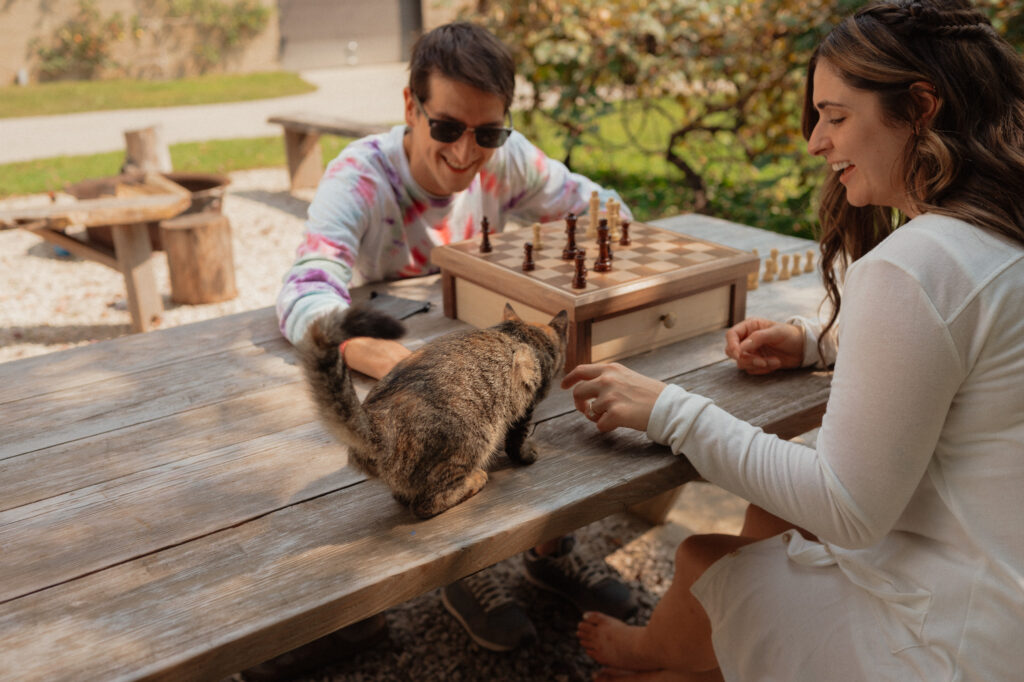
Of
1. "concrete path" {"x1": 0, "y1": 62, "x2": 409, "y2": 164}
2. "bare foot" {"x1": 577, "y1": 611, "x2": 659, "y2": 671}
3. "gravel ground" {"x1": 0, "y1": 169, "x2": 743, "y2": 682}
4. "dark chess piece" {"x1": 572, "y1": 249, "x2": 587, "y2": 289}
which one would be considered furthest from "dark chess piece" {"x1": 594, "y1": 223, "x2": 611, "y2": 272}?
"concrete path" {"x1": 0, "y1": 62, "x2": 409, "y2": 164}

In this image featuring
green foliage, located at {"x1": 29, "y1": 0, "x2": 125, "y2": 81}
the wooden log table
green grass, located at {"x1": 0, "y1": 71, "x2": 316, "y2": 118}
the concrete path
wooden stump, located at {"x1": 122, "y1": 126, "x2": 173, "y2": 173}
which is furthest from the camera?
green foliage, located at {"x1": 29, "y1": 0, "x2": 125, "y2": 81}

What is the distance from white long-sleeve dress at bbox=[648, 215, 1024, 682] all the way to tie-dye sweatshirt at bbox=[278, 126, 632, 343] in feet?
4.44

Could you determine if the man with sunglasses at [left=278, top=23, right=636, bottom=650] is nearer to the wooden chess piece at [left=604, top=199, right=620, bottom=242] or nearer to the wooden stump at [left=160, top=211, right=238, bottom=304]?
the wooden chess piece at [left=604, top=199, right=620, bottom=242]

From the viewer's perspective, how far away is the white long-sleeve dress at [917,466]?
1483 mm

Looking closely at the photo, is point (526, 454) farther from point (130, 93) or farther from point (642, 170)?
point (130, 93)

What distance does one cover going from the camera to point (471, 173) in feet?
9.66

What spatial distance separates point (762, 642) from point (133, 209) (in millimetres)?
5024

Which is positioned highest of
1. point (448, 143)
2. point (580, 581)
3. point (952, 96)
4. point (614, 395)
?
point (952, 96)

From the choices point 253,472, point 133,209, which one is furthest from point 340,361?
point 133,209

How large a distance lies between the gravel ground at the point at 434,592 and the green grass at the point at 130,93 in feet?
30.0

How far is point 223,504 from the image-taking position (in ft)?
5.58

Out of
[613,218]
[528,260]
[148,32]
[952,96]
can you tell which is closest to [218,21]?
[148,32]

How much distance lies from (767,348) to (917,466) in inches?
30.2

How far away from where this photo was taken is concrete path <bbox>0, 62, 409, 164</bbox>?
11.6 metres
